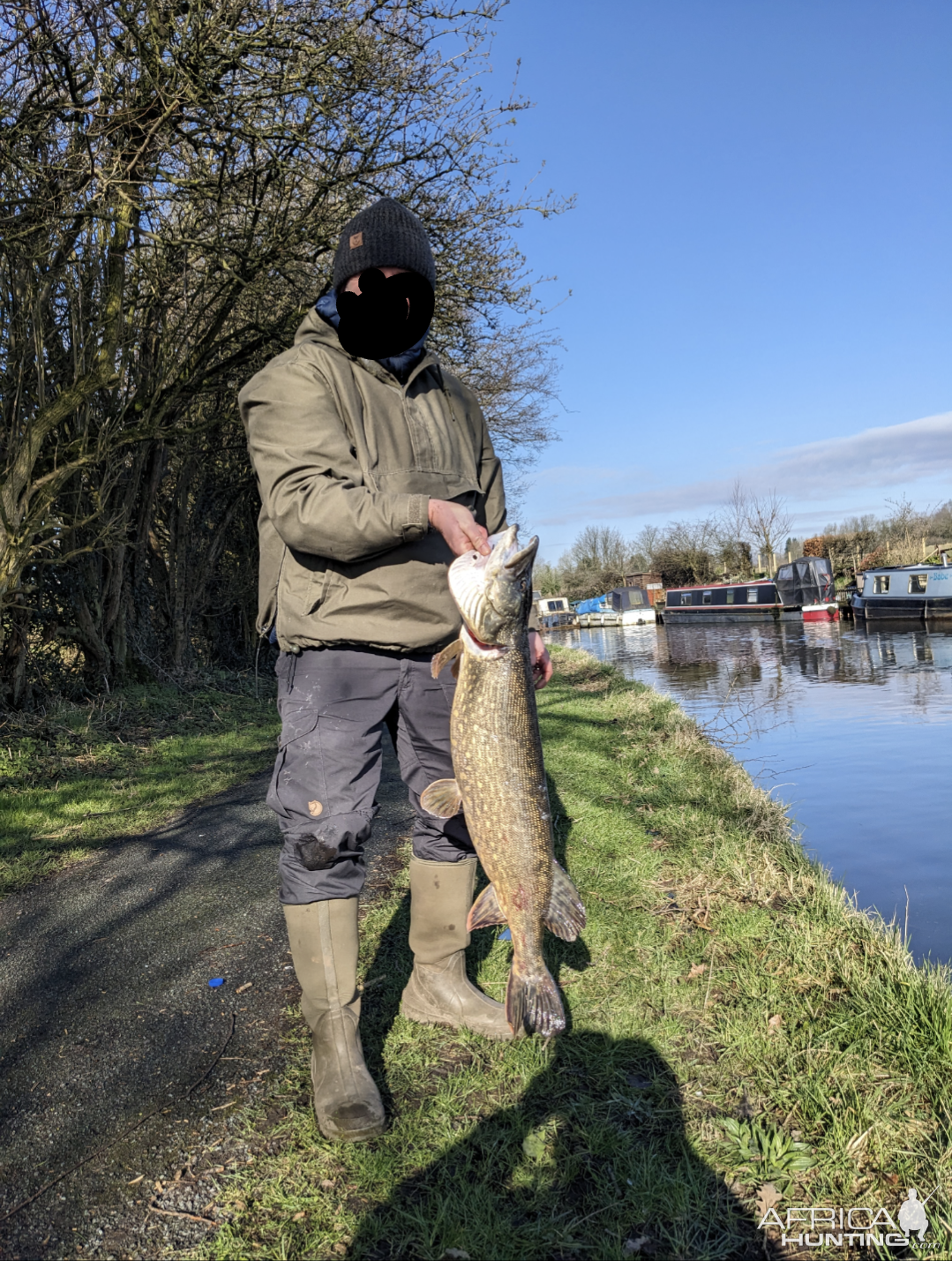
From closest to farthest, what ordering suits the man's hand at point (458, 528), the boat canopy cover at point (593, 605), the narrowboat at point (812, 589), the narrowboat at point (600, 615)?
1. the man's hand at point (458, 528)
2. the narrowboat at point (812, 589)
3. the narrowboat at point (600, 615)
4. the boat canopy cover at point (593, 605)

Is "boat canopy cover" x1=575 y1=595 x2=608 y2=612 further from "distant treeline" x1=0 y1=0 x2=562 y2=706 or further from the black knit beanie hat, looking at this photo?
the black knit beanie hat

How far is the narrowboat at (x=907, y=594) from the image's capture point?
32094mm

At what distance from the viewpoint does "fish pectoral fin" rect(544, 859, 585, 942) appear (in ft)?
9.12

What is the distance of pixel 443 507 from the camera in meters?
2.60

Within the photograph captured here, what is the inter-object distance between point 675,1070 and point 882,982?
1.11m

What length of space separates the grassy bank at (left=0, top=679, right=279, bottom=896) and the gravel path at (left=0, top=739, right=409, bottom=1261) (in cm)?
79

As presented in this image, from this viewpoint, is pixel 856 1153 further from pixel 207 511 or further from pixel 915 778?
pixel 207 511

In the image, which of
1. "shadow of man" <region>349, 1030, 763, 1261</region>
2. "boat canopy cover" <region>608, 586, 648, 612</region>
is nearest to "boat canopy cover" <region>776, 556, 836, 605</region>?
"boat canopy cover" <region>608, 586, 648, 612</region>

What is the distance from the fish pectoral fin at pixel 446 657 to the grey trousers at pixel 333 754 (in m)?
0.13

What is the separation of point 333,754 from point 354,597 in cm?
54

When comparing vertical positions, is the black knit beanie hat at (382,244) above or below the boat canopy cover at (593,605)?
above

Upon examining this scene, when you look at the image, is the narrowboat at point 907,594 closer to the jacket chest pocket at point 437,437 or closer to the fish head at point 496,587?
the jacket chest pocket at point 437,437

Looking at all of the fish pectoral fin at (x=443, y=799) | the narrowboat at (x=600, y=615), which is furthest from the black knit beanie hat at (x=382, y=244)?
the narrowboat at (x=600, y=615)

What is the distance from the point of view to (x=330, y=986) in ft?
9.18
